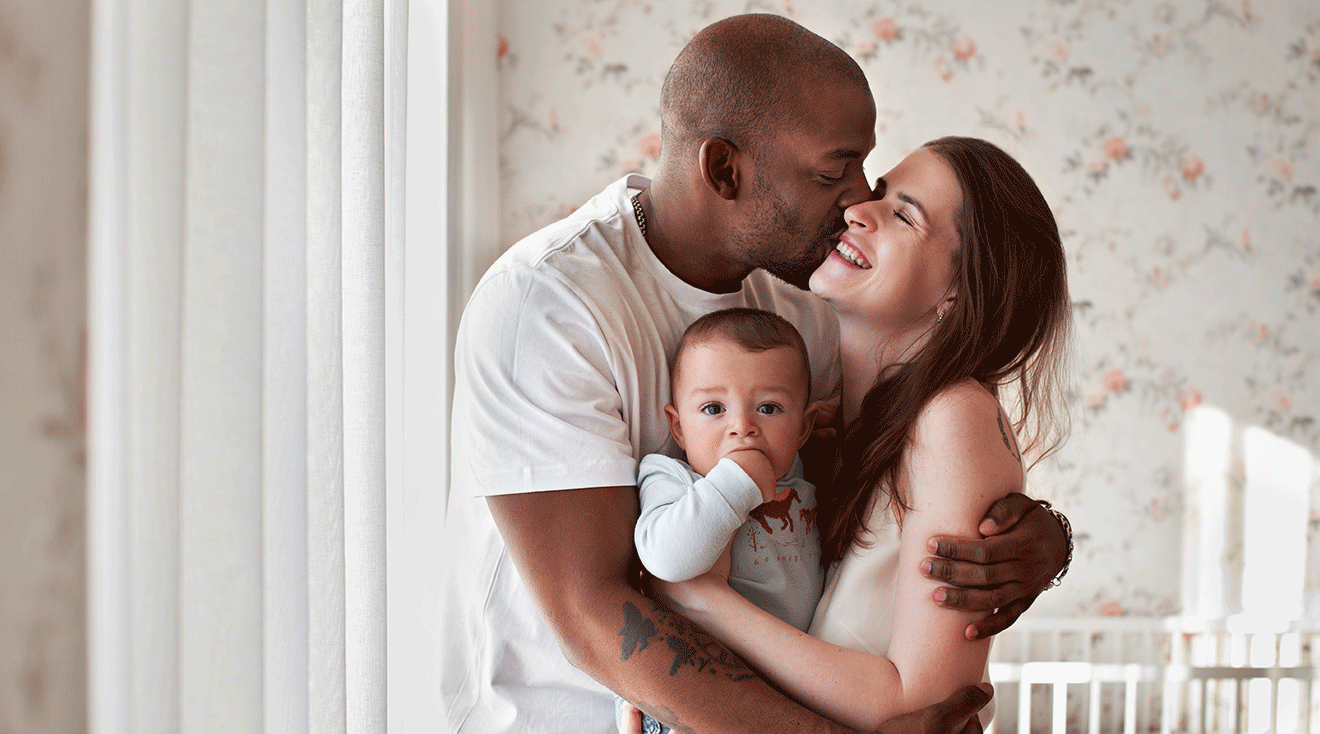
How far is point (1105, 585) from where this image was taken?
10.3 feet

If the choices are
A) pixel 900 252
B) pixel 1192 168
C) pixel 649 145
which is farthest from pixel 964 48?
pixel 900 252

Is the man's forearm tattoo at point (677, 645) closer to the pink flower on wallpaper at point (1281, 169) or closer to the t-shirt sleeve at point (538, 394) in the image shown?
the t-shirt sleeve at point (538, 394)

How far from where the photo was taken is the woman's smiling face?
126 centimetres

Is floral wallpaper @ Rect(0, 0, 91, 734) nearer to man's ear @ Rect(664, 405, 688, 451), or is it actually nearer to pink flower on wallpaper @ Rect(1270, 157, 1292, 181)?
man's ear @ Rect(664, 405, 688, 451)

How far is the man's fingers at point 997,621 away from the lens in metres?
1.10

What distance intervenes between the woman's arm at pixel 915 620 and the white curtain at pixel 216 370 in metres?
0.54

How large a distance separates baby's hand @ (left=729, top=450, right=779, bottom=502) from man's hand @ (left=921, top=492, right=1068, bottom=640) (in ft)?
0.72

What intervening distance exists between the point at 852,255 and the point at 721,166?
258 mm

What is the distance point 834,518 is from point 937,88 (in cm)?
237

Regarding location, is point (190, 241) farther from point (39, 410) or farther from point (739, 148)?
point (739, 148)

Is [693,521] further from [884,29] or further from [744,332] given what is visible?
[884,29]

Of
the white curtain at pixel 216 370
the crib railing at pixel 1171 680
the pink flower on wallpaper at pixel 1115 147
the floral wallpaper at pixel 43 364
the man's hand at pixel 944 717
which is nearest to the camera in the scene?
the floral wallpaper at pixel 43 364

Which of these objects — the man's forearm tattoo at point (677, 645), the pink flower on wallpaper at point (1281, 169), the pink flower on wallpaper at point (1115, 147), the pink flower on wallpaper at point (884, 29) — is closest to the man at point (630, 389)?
the man's forearm tattoo at point (677, 645)

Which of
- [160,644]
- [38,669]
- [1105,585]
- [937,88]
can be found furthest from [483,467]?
[1105,585]
